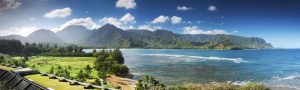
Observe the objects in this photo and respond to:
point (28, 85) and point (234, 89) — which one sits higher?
point (28, 85)

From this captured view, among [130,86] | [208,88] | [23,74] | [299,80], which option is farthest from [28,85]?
[299,80]

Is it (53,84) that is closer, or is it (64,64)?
(53,84)

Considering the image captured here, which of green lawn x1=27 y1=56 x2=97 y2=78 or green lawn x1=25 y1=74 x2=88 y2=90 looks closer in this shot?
green lawn x1=25 y1=74 x2=88 y2=90

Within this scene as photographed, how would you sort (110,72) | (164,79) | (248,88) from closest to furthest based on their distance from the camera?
1. (248,88)
2. (164,79)
3. (110,72)

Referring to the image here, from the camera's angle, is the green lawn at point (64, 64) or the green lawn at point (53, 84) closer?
the green lawn at point (53, 84)

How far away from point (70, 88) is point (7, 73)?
1569 cm

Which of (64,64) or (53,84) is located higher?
(53,84)

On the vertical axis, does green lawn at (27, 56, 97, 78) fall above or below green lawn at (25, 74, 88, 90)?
below

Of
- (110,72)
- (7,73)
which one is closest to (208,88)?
(7,73)

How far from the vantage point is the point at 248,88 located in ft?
220

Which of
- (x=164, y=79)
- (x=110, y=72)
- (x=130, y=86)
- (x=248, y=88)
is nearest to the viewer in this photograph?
(x=248, y=88)

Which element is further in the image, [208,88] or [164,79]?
[164,79]

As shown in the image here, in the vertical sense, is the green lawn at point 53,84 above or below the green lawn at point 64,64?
above

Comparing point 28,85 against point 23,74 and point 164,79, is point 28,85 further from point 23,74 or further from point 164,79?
point 164,79
